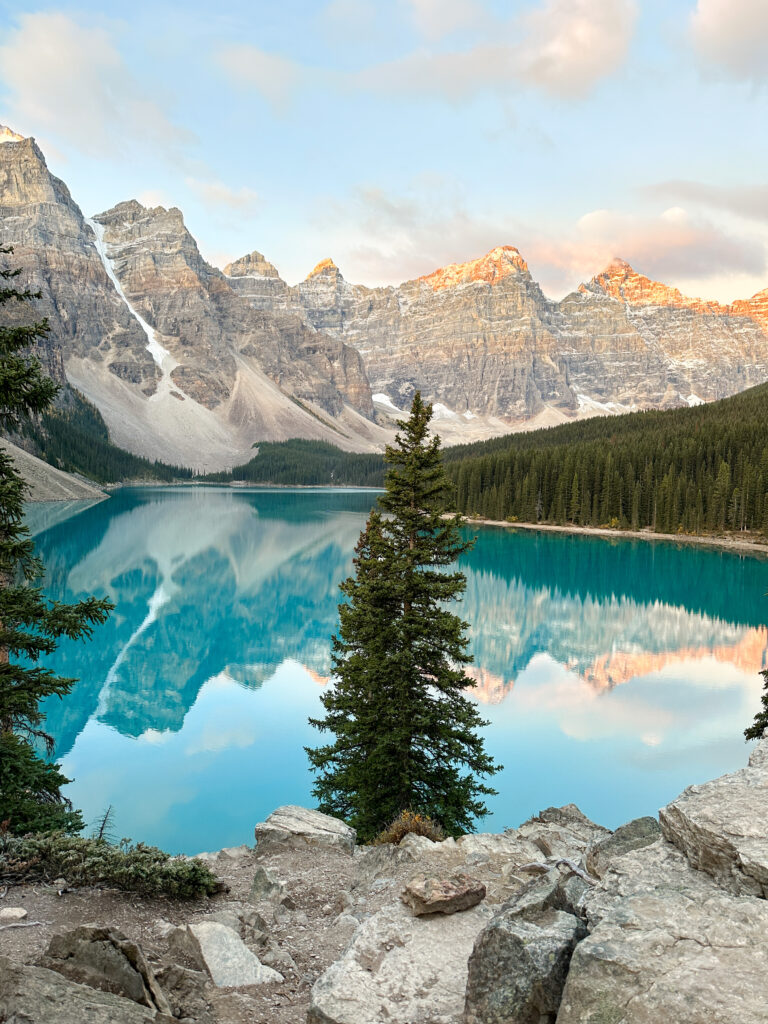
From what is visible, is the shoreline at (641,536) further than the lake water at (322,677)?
Yes

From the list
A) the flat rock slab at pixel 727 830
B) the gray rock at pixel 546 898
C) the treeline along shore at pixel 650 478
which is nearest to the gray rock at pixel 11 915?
the gray rock at pixel 546 898

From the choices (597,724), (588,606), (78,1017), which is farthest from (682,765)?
(588,606)

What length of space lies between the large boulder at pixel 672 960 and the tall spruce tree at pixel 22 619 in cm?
754

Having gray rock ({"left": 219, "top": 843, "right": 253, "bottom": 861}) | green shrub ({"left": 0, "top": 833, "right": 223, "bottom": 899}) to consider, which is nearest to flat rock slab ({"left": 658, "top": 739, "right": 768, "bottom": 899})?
green shrub ({"left": 0, "top": 833, "right": 223, "bottom": 899})

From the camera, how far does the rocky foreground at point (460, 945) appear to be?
4070 millimetres

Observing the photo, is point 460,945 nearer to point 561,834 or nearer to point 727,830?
point 727,830

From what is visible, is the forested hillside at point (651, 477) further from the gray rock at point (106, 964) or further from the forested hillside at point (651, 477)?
the gray rock at point (106, 964)

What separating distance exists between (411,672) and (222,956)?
31.1ft

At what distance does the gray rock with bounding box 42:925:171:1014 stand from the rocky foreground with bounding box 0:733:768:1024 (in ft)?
0.04

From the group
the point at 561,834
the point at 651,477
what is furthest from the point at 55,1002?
the point at 651,477

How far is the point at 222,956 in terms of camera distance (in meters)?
6.34

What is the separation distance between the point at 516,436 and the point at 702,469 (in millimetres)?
78500

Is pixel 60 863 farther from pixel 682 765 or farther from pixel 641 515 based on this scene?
pixel 641 515

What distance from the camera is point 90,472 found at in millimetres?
175625
